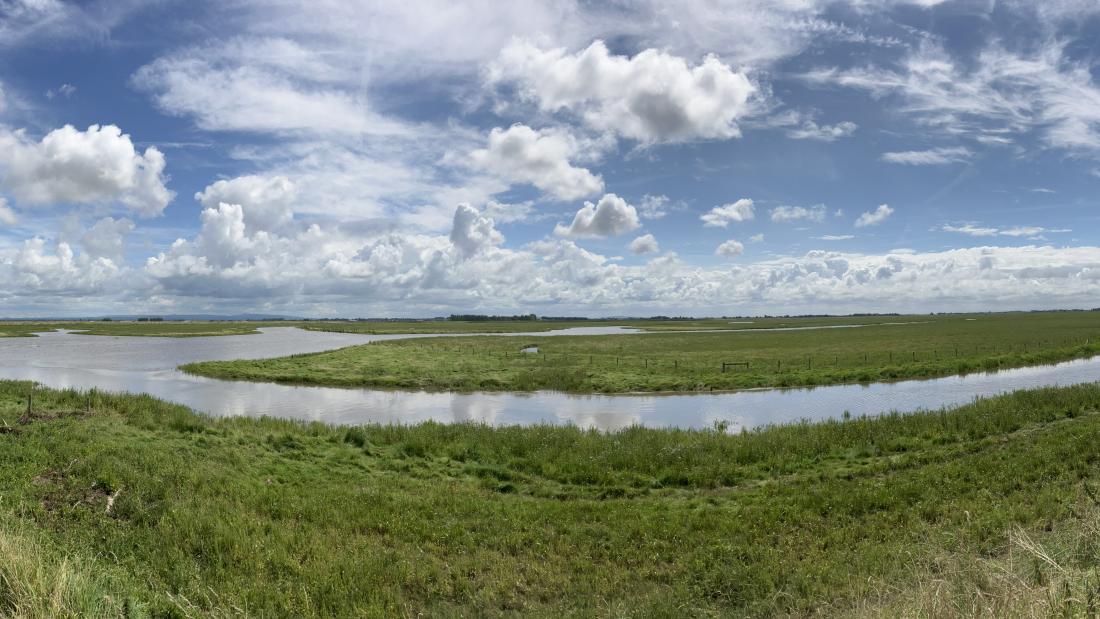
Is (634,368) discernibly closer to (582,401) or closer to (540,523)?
(582,401)

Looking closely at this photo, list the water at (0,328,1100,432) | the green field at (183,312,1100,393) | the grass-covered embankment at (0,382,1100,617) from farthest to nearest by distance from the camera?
the green field at (183,312,1100,393)
the water at (0,328,1100,432)
the grass-covered embankment at (0,382,1100,617)

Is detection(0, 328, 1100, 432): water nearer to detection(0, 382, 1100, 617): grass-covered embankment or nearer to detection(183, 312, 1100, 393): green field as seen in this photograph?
detection(183, 312, 1100, 393): green field

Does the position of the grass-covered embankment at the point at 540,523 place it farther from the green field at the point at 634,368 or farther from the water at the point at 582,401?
the green field at the point at 634,368

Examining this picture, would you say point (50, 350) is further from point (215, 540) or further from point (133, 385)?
point (215, 540)

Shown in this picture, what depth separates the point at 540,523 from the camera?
1265cm

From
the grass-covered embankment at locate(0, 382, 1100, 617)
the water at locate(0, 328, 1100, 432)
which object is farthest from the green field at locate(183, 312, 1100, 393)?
the grass-covered embankment at locate(0, 382, 1100, 617)

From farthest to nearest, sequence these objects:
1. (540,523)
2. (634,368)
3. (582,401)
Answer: (634,368)
(582,401)
(540,523)

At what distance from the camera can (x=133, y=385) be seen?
45188 mm

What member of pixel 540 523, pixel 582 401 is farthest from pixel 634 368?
pixel 540 523

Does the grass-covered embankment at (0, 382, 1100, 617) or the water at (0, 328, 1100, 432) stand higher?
the grass-covered embankment at (0, 382, 1100, 617)

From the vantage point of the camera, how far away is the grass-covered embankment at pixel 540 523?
27.4 ft

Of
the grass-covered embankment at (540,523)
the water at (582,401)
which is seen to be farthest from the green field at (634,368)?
the grass-covered embankment at (540,523)

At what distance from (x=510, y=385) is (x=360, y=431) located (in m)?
22.6

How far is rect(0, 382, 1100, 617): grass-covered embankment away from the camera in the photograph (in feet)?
27.4
